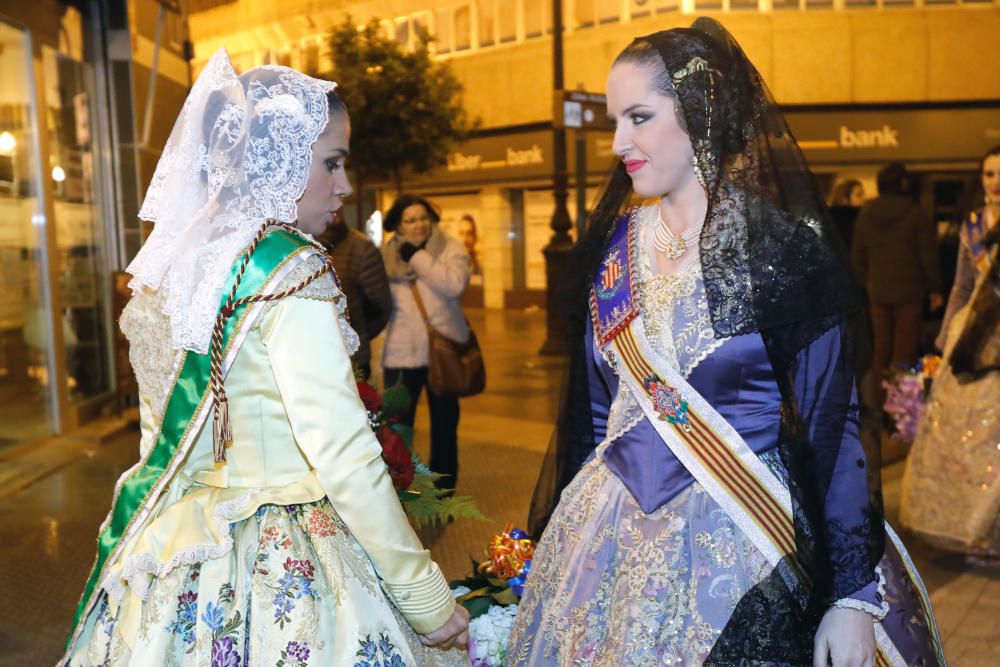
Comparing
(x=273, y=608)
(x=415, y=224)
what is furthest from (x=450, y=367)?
(x=273, y=608)

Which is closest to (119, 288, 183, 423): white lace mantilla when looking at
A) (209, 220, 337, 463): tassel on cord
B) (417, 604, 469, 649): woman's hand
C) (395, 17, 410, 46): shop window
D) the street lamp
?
(209, 220, 337, 463): tassel on cord

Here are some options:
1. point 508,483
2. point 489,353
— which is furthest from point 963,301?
point 489,353

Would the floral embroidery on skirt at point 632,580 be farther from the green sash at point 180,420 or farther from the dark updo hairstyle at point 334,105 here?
the dark updo hairstyle at point 334,105

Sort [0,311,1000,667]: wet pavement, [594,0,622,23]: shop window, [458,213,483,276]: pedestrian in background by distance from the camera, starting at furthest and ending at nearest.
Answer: [458,213,483,276]: pedestrian in background < [594,0,622,23]: shop window < [0,311,1000,667]: wet pavement

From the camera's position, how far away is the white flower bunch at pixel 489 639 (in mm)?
2928

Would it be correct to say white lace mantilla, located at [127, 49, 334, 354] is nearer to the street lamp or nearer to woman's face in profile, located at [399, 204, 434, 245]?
woman's face in profile, located at [399, 204, 434, 245]

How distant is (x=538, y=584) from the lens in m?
2.39

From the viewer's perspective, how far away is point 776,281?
2098mm

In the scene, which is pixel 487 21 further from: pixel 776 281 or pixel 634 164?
pixel 776 281

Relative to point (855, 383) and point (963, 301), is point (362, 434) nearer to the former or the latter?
point (855, 383)

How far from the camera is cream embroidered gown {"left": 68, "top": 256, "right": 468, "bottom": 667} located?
2045mm

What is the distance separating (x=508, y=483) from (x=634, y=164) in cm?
495

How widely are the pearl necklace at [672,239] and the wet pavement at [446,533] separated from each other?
2547 millimetres

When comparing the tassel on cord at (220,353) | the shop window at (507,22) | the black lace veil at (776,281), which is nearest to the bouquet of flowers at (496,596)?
the black lace veil at (776,281)
